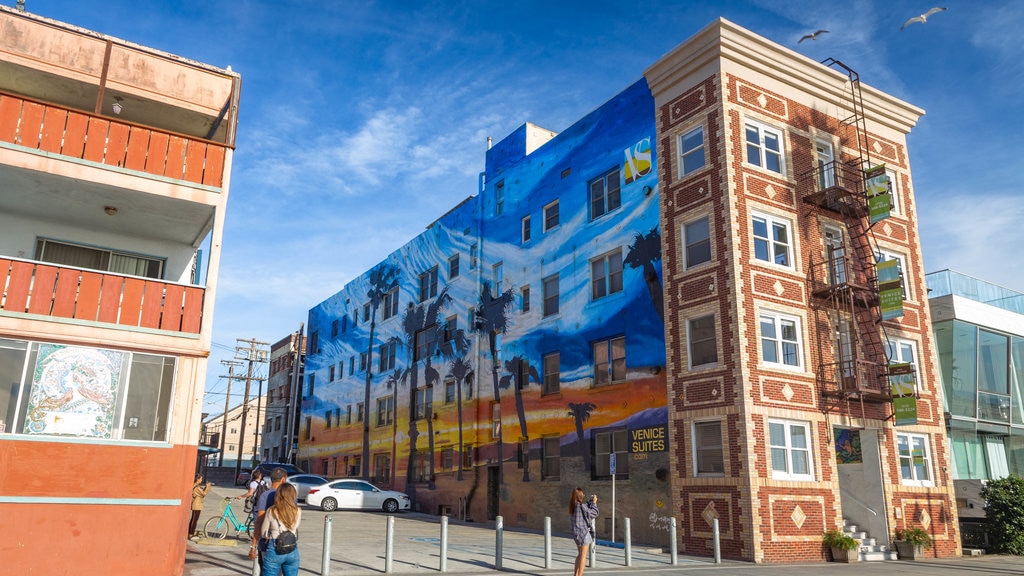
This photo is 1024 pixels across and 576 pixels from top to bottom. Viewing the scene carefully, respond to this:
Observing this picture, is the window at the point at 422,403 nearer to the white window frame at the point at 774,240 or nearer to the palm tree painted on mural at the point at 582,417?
the palm tree painted on mural at the point at 582,417

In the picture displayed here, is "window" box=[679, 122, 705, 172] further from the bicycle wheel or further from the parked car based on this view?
the parked car

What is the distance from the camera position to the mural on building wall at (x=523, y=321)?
26.3m

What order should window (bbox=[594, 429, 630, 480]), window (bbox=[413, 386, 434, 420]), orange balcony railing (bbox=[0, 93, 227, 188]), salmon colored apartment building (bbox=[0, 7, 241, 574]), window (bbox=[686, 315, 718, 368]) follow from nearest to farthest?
1. salmon colored apartment building (bbox=[0, 7, 241, 574])
2. orange balcony railing (bbox=[0, 93, 227, 188])
3. window (bbox=[686, 315, 718, 368])
4. window (bbox=[594, 429, 630, 480])
5. window (bbox=[413, 386, 434, 420])

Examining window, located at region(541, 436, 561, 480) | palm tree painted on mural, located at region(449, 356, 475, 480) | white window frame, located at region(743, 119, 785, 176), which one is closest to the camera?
white window frame, located at region(743, 119, 785, 176)

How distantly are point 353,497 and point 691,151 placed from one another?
21.1 metres

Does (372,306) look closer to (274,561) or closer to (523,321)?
(523,321)

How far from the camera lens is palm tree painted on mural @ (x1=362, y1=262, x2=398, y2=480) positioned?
4575 centimetres

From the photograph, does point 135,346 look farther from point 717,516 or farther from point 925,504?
point 925,504

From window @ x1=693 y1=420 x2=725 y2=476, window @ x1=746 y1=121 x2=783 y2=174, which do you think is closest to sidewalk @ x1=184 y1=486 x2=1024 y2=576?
window @ x1=693 y1=420 x2=725 y2=476

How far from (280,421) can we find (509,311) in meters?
40.8

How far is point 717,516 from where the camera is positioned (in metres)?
21.0

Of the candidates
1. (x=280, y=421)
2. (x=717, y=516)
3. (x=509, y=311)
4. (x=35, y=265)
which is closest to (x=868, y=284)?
(x=717, y=516)

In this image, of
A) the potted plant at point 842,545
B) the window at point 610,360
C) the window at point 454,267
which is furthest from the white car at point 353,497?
the potted plant at point 842,545

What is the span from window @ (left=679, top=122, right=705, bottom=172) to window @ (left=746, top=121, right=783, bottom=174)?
1.44 meters
